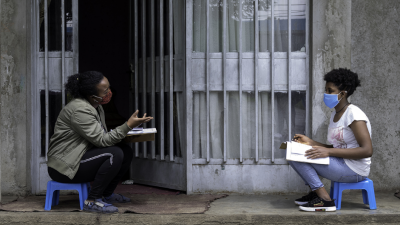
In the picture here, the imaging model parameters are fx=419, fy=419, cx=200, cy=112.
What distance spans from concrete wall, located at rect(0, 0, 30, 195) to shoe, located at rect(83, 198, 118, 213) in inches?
→ 51.6

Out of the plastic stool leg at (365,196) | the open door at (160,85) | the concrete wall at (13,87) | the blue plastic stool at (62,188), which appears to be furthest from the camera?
the open door at (160,85)

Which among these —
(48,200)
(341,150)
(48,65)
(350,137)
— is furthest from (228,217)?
(48,65)

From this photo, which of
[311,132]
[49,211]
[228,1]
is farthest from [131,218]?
[228,1]

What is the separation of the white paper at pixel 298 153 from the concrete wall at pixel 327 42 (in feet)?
3.32

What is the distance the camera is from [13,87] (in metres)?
4.72

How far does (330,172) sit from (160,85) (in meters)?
2.34

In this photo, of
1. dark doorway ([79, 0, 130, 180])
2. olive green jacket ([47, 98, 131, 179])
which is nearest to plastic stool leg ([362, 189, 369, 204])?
olive green jacket ([47, 98, 131, 179])

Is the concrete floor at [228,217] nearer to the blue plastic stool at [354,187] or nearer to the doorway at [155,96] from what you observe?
the blue plastic stool at [354,187]

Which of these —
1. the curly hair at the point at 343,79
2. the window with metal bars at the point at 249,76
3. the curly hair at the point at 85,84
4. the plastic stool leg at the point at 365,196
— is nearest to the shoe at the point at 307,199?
the plastic stool leg at the point at 365,196

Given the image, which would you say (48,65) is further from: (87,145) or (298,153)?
(298,153)

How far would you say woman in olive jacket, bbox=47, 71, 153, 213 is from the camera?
12.5 ft

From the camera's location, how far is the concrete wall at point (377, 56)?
198 inches

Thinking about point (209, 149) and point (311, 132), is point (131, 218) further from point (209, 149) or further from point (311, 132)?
point (311, 132)

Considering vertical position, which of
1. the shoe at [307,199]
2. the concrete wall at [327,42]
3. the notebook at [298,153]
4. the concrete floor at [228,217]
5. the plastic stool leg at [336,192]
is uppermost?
the concrete wall at [327,42]
